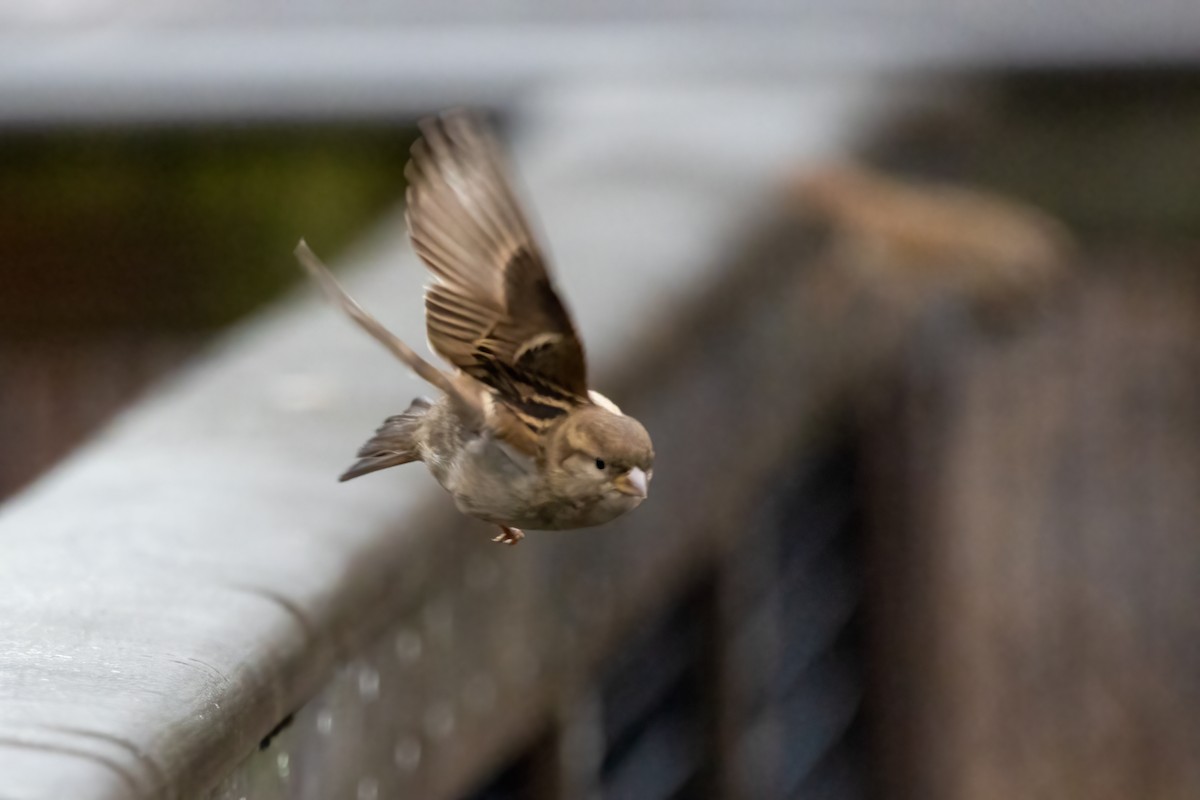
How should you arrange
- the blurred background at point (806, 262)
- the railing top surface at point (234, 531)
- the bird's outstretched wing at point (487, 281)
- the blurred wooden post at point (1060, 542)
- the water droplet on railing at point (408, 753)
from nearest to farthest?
the railing top surface at point (234, 531) < the bird's outstretched wing at point (487, 281) < the water droplet on railing at point (408, 753) < the blurred background at point (806, 262) < the blurred wooden post at point (1060, 542)


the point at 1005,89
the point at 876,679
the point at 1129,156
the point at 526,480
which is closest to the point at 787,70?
the point at 1005,89

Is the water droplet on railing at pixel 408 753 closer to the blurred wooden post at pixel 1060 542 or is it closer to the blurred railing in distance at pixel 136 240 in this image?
the blurred railing in distance at pixel 136 240

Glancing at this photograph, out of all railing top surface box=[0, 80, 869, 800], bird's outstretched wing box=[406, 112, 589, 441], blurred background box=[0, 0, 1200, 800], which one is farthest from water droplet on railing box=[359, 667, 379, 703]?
blurred background box=[0, 0, 1200, 800]

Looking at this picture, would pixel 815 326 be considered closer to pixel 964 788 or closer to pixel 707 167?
pixel 707 167

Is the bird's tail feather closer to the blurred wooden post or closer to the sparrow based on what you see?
the sparrow

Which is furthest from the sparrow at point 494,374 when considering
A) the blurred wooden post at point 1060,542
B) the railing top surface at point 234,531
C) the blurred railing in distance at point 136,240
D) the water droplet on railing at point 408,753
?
the blurred wooden post at point 1060,542

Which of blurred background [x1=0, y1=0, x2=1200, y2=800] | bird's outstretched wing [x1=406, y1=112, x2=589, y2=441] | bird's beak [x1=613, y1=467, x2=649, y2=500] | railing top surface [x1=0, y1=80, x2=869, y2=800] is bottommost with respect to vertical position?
blurred background [x1=0, y1=0, x2=1200, y2=800]

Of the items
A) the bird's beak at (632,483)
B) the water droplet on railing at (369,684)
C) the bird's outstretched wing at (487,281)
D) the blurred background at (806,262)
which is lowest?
the blurred background at (806,262)
